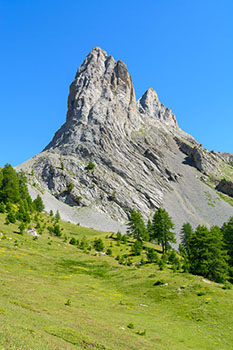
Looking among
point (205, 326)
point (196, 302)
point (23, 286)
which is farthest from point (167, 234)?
point (23, 286)

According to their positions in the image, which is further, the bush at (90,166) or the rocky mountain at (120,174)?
the bush at (90,166)

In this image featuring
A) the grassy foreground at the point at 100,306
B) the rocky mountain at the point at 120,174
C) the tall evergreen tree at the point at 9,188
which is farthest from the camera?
the rocky mountain at the point at 120,174

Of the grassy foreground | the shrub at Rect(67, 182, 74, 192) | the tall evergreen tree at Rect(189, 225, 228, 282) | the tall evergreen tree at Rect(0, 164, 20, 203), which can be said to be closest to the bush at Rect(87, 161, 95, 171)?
the shrub at Rect(67, 182, 74, 192)

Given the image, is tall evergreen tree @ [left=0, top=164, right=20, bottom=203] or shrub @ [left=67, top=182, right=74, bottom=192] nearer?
tall evergreen tree @ [left=0, top=164, right=20, bottom=203]

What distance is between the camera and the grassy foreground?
43.8ft

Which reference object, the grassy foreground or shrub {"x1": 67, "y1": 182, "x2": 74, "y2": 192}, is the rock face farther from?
the grassy foreground

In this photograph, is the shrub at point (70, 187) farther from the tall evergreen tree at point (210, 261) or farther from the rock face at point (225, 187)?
the rock face at point (225, 187)

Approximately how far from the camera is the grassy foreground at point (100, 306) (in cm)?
1336

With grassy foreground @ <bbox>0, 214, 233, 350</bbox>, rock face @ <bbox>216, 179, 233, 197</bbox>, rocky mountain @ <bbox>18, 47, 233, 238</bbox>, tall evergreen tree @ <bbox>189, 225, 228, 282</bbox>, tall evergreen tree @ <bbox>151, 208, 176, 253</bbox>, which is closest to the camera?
grassy foreground @ <bbox>0, 214, 233, 350</bbox>

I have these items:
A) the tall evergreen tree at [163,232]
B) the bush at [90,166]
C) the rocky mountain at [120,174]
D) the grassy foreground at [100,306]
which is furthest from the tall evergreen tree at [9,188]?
the bush at [90,166]

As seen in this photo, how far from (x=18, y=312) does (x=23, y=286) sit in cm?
933

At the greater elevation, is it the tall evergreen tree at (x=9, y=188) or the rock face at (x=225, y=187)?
the rock face at (x=225, y=187)

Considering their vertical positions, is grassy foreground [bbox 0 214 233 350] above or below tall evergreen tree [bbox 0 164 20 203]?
below

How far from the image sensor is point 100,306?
24422mm
